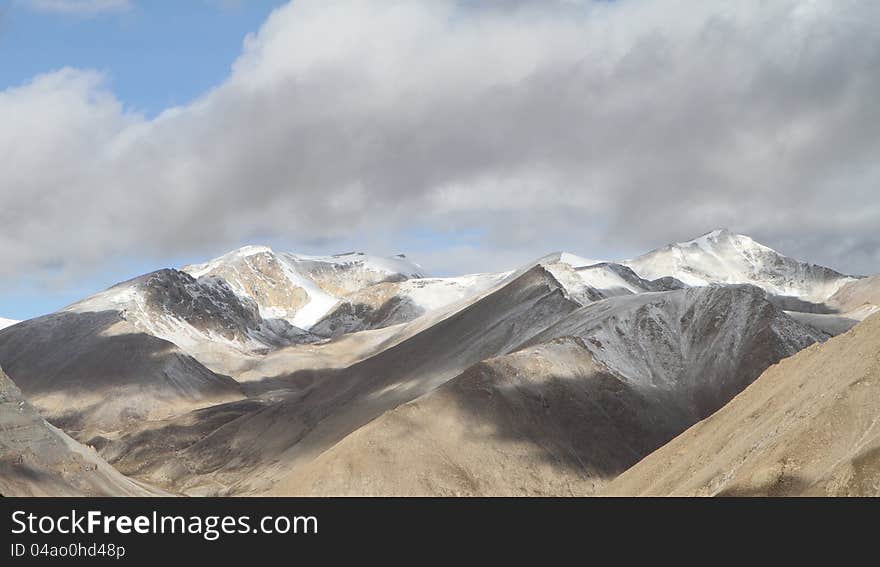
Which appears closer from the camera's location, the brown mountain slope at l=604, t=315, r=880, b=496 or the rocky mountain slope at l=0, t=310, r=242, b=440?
the brown mountain slope at l=604, t=315, r=880, b=496

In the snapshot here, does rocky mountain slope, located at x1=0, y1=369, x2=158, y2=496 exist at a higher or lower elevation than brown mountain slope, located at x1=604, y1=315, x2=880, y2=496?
higher

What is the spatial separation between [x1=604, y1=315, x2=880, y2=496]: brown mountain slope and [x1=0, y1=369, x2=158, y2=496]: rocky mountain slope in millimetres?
26715

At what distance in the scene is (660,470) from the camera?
49375 mm

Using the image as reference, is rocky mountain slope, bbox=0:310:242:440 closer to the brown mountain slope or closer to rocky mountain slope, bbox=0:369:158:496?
rocky mountain slope, bbox=0:369:158:496

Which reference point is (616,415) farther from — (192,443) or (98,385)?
(98,385)

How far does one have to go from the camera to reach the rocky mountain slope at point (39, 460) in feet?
168

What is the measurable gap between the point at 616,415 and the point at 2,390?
152 feet

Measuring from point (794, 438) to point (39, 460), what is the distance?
3683cm

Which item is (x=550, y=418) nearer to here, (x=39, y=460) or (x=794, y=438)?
(x=39, y=460)

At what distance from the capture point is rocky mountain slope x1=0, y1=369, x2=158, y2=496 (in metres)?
51.2

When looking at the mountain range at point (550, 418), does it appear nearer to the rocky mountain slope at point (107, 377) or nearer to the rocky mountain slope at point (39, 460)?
the rocky mountain slope at point (39, 460)

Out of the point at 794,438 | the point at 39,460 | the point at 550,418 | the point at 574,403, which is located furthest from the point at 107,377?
the point at 794,438

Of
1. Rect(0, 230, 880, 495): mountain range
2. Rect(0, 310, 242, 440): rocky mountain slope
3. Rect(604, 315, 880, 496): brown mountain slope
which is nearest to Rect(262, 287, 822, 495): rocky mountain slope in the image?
Rect(0, 230, 880, 495): mountain range
